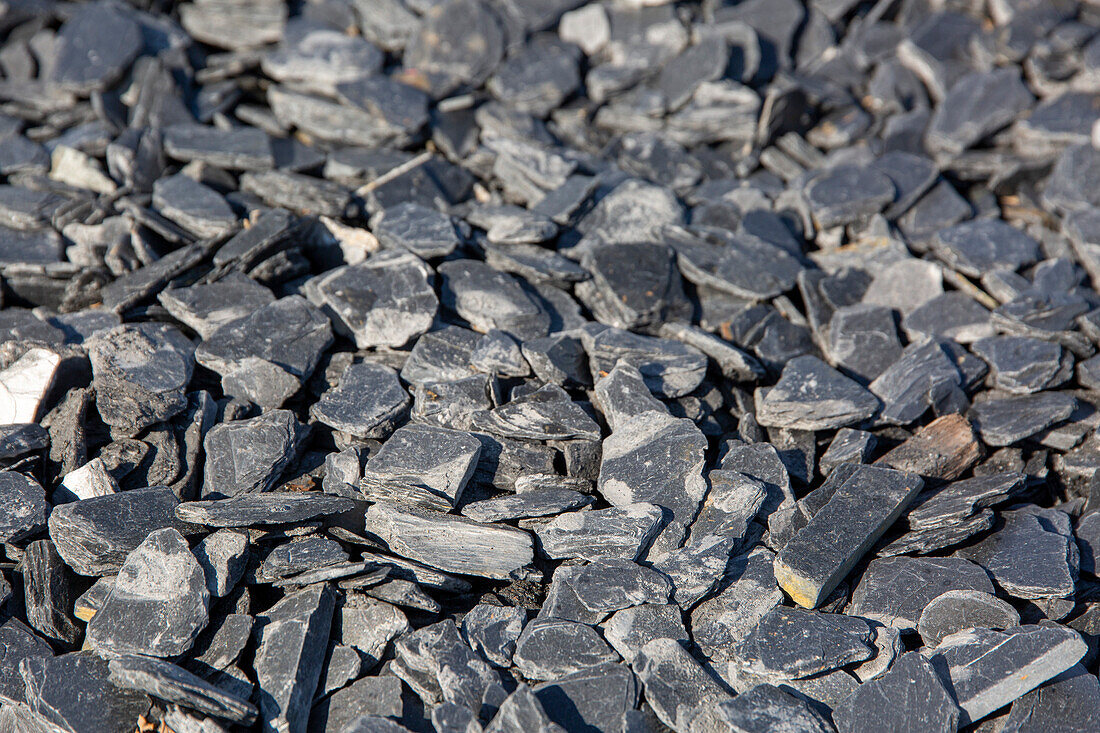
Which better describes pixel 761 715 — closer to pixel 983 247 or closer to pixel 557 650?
pixel 557 650

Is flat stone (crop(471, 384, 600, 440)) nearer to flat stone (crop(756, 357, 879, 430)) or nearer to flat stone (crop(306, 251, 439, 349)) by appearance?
flat stone (crop(306, 251, 439, 349))

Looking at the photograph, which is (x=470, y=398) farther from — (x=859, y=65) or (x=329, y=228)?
(x=859, y=65)

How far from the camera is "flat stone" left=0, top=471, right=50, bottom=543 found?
258cm

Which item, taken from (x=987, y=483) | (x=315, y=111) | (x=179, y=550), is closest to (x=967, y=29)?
(x=987, y=483)

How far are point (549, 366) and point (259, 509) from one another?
1.20 meters

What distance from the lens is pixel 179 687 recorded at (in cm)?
208

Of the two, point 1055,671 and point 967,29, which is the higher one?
point 967,29

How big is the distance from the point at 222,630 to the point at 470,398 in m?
1.17

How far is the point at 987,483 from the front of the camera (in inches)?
113

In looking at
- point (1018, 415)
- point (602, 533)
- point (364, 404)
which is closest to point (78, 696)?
point (364, 404)

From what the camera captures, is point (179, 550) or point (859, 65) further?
point (859, 65)

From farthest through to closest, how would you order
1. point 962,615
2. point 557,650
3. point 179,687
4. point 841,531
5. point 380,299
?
point 380,299
point 841,531
point 962,615
point 557,650
point 179,687

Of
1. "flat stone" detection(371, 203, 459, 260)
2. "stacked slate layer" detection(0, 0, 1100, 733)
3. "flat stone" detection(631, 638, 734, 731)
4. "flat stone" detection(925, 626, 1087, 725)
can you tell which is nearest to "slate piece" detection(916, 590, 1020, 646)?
"stacked slate layer" detection(0, 0, 1100, 733)

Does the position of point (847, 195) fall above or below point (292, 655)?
above
